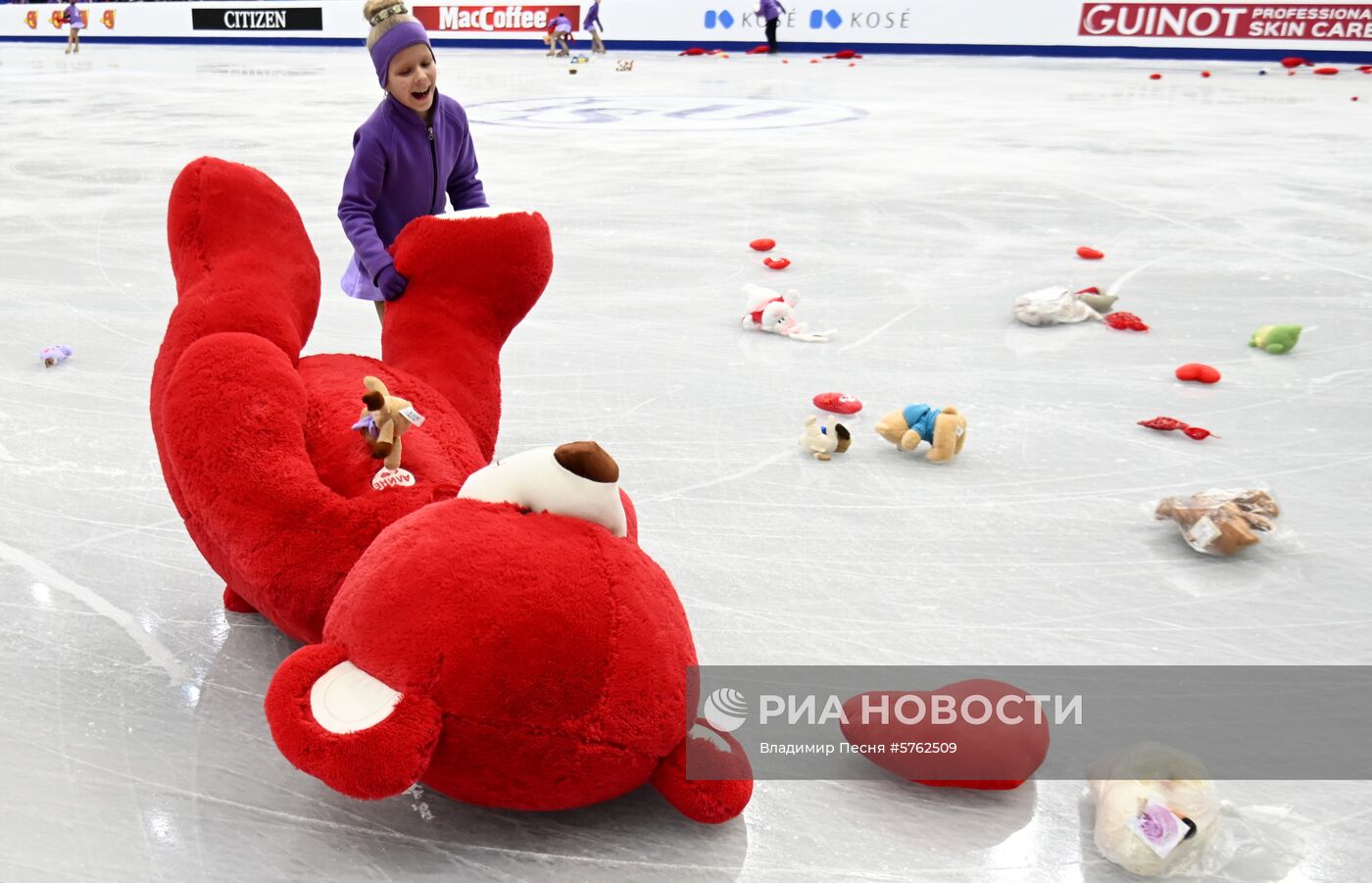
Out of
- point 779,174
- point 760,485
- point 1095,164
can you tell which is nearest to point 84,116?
point 779,174

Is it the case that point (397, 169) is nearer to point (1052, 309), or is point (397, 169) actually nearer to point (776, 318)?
point (776, 318)

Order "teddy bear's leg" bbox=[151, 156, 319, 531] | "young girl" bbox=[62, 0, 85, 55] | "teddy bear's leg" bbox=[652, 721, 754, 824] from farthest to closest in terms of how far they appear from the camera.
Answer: "young girl" bbox=[62, 0, 85, 55] < "teddy bear's leg" bbox=[151, 156, 319, 531] < "teddy bear's leg" bbox=[652, 721, 754, 824]

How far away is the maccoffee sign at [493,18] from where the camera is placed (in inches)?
569

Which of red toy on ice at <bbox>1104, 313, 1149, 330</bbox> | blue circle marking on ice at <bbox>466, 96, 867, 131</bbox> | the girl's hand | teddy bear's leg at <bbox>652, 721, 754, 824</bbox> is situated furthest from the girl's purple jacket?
blue circle marking on ice at <bbox>466, 96, 867, 131</bbox>

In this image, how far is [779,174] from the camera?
507 cm

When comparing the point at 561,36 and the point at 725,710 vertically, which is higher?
the point at 561,36

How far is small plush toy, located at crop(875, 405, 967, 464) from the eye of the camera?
1.95m

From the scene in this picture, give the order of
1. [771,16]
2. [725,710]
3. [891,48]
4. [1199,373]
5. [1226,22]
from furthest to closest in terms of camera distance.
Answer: [891,48]
[771,16]
[1226,22]
[1199,373]
[725,710]

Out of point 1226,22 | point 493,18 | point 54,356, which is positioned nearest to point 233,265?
point 54,356

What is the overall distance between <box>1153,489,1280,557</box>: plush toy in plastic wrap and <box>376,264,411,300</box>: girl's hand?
117 centimetres

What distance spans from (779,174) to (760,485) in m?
3.45

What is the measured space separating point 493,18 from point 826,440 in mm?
14229

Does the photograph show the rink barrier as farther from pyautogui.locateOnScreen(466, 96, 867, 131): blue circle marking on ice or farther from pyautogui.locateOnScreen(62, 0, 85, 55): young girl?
pyautogui.locateOnScreen(466, 96, 867, 131): blue circle marking on ice

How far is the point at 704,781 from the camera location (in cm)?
104
